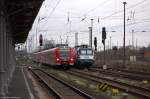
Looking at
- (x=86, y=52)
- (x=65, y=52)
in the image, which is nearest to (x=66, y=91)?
(x=65, y=52)

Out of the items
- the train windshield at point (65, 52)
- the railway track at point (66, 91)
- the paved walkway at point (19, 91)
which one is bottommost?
the railway track at point (66, 91)

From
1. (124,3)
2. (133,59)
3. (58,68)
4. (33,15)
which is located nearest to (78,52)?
(58,68)

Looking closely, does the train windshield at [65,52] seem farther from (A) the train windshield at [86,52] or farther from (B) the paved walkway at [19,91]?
(B) the paved walkway at [19,91]

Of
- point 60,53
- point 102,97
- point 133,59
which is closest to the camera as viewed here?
point 102,97

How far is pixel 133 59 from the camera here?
78250 mm

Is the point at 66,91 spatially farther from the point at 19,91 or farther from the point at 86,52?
the point at 86,52

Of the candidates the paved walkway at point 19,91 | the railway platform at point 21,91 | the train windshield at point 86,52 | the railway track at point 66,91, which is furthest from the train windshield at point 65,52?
the paved walkway at point 19,91

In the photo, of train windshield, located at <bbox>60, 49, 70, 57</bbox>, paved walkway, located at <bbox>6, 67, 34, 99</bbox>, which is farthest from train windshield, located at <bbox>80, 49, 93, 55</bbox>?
paved walkway, located at <bbox>6, 67, 34, 99</bbox>

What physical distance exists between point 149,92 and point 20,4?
8113mm

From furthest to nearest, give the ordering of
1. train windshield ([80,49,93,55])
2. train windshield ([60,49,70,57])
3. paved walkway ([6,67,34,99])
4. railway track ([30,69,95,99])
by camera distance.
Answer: train windshield ([80,49,93,55])
train windshield ([60,49,70,57])
railway track ([30,69,95,99])
paved walkway ([6,67,34,99])

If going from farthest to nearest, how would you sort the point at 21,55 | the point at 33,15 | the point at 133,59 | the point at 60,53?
1. the point at 21,55
2. the point at 133,59
3. the point at 60,53
4. the point at 33,15

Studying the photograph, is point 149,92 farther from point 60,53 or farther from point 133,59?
point 133,59

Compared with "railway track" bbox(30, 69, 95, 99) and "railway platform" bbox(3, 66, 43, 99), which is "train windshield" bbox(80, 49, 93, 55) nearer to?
"railway track" bbox(30, 69, 95, 99)

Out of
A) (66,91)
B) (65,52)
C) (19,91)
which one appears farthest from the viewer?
(65,52)
